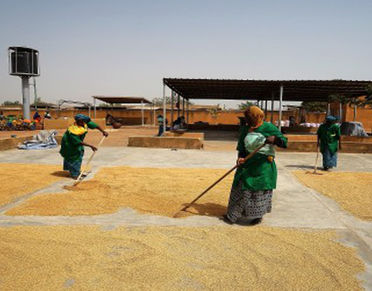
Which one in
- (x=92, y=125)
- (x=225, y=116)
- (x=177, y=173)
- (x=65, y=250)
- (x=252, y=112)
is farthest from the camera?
(x=225, y=116)

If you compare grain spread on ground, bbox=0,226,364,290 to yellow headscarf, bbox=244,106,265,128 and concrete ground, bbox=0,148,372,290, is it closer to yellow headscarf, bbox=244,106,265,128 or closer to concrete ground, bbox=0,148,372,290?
concrete ground, bbox=0,148,372,290

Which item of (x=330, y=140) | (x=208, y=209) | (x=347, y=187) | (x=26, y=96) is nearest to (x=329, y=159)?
(x=330, y=140)

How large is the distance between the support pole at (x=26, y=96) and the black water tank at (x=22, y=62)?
61 centimetres

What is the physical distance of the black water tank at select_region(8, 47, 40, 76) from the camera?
79.1 ft

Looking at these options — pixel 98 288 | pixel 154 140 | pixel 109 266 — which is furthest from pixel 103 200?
pixel 154 140

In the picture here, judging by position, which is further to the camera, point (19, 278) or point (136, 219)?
point (136, 219)

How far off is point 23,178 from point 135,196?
2745 millimetres

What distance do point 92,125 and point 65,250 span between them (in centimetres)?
380

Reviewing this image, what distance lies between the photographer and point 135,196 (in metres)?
4.82

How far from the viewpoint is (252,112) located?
11.7 feet

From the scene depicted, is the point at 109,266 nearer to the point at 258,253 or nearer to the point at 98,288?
the point at 98,288

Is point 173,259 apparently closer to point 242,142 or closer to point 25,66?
point 242,142

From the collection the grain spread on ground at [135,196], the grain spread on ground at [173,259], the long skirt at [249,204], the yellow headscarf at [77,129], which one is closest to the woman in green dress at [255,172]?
the long skirt at [249,204]

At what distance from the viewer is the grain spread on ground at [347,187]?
4488 millimetres
